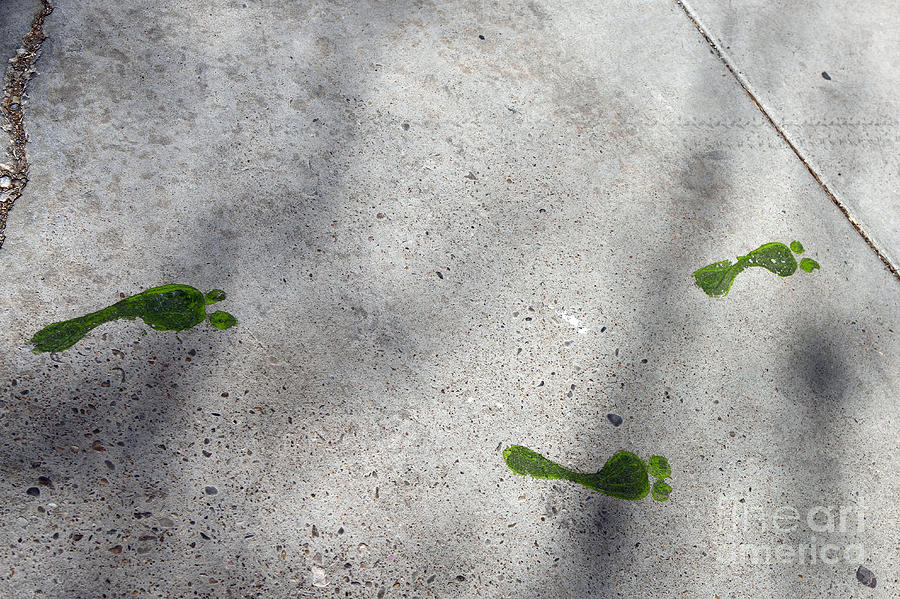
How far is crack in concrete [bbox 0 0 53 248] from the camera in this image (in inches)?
85.7

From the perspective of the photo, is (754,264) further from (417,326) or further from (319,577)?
(319,577)

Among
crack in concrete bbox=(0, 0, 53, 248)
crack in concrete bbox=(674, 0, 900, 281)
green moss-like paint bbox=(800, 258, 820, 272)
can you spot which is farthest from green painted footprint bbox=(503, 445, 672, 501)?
crack in concrete bbox=(0, 0, 53, 248)

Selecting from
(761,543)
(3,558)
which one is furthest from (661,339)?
(3,558)

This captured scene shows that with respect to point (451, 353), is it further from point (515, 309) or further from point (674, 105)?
point (674, 105)

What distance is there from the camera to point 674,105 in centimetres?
299

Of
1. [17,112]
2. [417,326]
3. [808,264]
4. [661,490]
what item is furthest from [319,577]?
[808,264]

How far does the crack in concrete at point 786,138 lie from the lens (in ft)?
9.23

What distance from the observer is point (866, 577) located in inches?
83.7

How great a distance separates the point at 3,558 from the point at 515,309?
5.48 ft

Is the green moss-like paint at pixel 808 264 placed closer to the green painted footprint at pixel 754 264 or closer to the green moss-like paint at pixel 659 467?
the green painted footprint at pixel 754 264

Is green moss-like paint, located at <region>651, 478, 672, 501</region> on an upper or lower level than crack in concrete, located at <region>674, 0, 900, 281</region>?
lower

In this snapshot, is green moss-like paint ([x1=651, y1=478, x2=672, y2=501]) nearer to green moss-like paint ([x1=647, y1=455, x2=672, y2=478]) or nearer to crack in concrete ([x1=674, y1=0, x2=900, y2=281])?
green moss-like paint ([x1=647, y1=455, x2=672, y2=478])

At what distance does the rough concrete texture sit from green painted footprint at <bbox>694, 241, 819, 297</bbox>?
54 mm

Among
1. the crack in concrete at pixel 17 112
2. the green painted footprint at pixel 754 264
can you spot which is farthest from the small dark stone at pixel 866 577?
the crack in concrete at pixel 17 112
